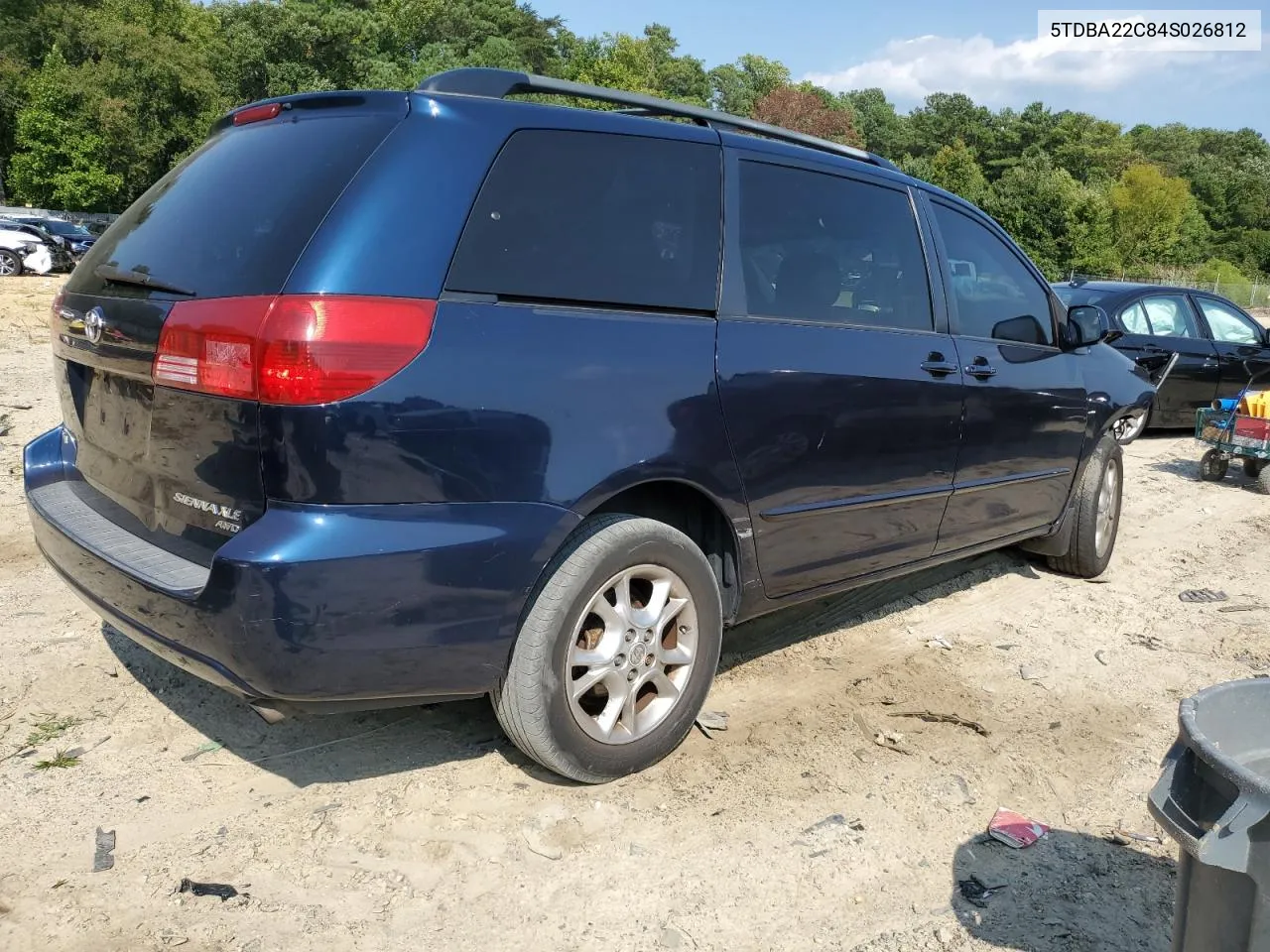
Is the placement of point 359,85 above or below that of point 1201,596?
above

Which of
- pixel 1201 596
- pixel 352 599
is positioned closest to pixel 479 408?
pixel 352 599

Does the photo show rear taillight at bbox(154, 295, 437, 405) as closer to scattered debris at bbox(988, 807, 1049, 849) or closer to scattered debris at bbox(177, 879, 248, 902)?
scattered debris at bbox(177, 879, 248, 902)

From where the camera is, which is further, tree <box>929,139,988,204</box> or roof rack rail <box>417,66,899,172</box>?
tree <box>929,139,988,204</box>

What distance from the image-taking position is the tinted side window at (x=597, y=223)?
2.67m

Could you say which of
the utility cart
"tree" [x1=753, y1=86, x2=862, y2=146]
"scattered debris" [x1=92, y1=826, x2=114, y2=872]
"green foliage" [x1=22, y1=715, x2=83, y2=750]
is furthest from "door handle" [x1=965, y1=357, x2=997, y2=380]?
"tree" [x1=753, y1=86, x2=862, y2=146]

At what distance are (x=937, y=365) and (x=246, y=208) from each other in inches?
100

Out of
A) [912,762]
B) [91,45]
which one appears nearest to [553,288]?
[912,762]

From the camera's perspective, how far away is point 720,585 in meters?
3.36

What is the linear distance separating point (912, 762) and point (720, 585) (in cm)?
84

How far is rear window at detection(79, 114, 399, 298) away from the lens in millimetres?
2516

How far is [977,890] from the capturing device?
264cm

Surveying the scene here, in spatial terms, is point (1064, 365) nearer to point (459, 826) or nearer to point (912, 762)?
point (912, 762)

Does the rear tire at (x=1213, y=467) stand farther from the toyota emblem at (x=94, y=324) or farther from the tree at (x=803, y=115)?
the tree at (x=803, y=115)

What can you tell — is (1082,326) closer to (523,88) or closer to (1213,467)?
(523,88)
